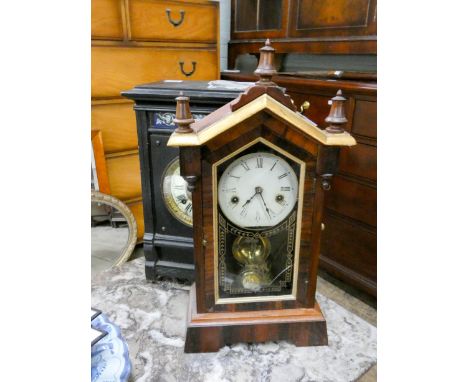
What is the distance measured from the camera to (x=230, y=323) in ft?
2.38

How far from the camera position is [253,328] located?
0.73 metres

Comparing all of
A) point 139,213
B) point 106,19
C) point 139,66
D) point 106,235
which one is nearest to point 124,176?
point 139,213

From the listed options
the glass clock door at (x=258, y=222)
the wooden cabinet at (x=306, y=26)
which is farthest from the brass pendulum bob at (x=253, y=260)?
the wooden cabinet at (x=306, y=26)

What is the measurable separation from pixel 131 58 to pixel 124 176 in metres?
0.46

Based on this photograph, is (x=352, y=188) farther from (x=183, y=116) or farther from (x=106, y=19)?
(x=106, y=19)

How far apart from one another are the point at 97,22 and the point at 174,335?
1.04m

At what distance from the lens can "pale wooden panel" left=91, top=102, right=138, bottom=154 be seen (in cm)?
130

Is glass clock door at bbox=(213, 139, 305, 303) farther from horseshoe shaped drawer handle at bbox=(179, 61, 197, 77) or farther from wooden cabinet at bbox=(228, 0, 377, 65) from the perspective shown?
horseshoe shaped drawer handle at bbox=(179, 61, 197, 77)

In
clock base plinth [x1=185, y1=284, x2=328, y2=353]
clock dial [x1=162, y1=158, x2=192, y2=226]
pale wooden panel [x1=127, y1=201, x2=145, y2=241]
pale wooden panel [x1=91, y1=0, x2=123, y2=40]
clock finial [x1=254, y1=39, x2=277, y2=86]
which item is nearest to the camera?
clock finial [x1=254, y1=39, x2=277, y2=86]

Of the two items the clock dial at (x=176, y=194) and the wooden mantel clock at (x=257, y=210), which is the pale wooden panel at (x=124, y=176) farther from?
the wooden mantel clock at (x=257, y=210)

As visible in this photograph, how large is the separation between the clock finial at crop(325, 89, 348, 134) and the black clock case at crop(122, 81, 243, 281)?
0.25 m

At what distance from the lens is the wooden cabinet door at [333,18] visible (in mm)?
1042

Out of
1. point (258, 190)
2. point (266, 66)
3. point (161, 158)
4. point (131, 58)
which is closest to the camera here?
point (266, 66)

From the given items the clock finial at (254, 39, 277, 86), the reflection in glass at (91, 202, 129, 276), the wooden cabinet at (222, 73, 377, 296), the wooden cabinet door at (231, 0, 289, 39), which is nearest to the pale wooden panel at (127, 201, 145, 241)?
the reflection in glass at (91, 202, 129, 276)
